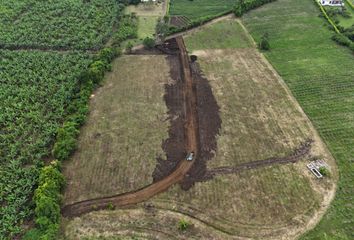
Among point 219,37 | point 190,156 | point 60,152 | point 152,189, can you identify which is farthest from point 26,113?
point 219,37

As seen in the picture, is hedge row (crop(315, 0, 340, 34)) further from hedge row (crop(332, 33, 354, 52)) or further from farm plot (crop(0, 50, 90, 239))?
farm plot (crop(0, 50, 90, 239))

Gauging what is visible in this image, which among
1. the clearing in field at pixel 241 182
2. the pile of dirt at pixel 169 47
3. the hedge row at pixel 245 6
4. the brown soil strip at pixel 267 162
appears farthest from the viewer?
the hedge row at pixel 245 6

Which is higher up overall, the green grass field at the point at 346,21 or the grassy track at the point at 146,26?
the grassy track at the point at 146,26

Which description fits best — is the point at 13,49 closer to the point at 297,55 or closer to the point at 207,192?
the point at 207,192

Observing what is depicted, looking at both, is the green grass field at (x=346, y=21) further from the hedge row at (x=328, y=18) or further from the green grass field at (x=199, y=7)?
the green grass field at (x=199, y=7)

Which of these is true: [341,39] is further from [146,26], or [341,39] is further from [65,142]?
[65,142]

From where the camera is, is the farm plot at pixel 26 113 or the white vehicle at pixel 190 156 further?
the white vehicle at pixel 190 156

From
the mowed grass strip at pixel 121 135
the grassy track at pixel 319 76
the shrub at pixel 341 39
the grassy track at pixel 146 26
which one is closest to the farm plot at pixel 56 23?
the grassy track at pixel 146 26
